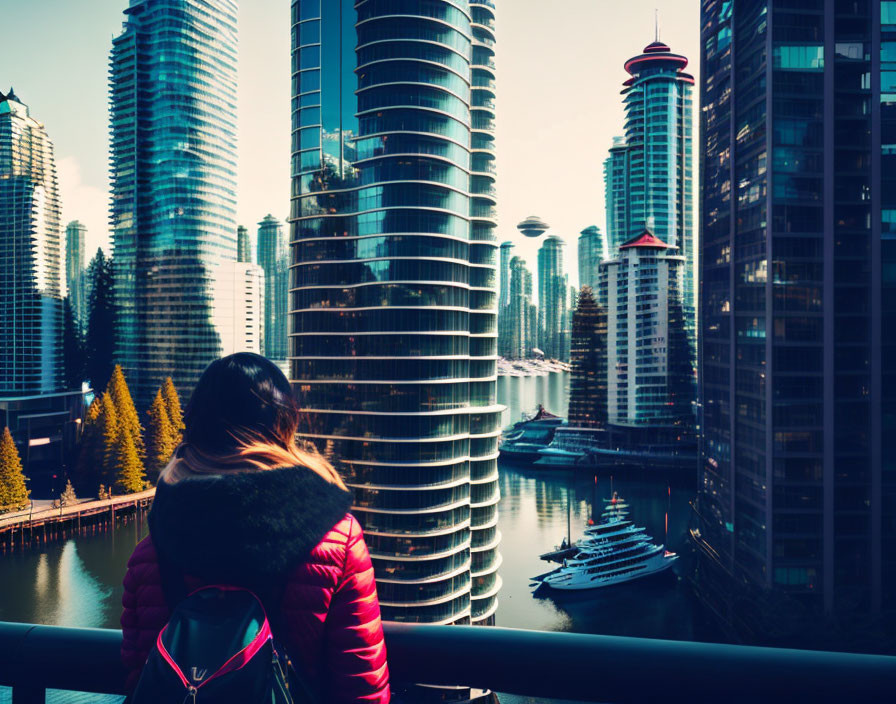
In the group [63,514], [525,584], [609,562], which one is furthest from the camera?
[63,514]

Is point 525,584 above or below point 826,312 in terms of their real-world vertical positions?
below

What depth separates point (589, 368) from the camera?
63.7 meters

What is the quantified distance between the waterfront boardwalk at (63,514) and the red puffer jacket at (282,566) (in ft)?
121

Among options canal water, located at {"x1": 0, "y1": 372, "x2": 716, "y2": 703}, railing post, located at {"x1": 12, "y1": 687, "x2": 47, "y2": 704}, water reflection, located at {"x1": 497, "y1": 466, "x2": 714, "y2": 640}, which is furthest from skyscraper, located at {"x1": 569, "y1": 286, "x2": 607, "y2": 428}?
railing post, located at {"x1": 12, "y1": 687, "x2": 47, "y2": 704}

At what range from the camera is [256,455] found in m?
1.38

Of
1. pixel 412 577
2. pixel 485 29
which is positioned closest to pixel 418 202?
pixel 485 29

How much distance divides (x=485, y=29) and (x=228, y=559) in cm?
3091

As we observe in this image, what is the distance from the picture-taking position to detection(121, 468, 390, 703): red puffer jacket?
1271 mm

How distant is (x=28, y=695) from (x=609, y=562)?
3158 centimetres

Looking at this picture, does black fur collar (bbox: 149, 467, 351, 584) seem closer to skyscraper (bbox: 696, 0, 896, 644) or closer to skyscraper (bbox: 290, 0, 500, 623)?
skyscraper (bbox: 696, 0, 896, 644)

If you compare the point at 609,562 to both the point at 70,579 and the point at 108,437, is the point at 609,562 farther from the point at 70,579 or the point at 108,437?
the point at 108,437

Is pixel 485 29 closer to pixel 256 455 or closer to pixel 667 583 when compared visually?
pixel 667 583

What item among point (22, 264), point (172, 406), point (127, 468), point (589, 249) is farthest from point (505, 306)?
point (127, 468)

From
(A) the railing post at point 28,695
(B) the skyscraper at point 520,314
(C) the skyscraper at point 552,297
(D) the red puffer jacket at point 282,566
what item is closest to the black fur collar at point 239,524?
(D) the red puffer jacket at point 282,566
